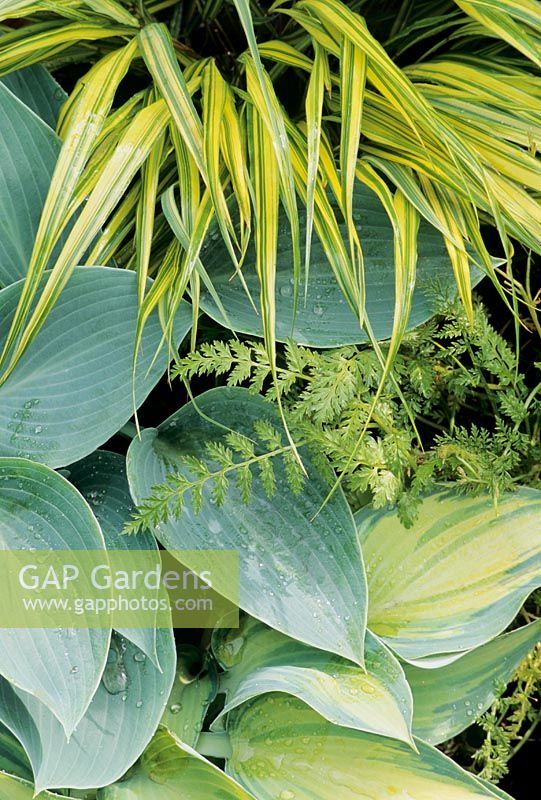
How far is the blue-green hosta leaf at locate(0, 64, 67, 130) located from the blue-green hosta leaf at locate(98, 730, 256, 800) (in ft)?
2.23

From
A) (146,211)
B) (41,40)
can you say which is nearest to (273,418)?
(146,211)

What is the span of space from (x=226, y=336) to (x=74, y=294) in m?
0.19

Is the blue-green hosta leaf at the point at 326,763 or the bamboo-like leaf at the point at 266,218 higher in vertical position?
the bamboo-like leaf at the point at 266,218

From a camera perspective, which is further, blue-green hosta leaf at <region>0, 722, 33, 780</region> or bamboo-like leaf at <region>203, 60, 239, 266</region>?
blue-green hosta leaf at <region>0, 722, 33, 780</region>

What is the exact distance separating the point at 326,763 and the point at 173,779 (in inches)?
5.8

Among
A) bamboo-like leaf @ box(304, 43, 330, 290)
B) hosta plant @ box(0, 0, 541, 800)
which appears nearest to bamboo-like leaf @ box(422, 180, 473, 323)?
hosta plant @ box(0, 0, 541, 800)

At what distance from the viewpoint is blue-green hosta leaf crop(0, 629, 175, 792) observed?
0.70 m

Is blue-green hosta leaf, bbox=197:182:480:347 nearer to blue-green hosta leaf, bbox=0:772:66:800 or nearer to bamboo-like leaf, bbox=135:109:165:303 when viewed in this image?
bamboo-like leaf, bbox=135:109:165:303

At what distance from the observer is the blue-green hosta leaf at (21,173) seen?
0.73m

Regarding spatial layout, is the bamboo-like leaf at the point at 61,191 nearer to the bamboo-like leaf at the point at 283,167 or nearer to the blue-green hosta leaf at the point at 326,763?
the bamboo-like leaf at the point at 283,167

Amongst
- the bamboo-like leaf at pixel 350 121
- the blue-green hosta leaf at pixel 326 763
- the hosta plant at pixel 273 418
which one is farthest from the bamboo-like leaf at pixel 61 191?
the blue-green hosta leaf at pixel 326 763

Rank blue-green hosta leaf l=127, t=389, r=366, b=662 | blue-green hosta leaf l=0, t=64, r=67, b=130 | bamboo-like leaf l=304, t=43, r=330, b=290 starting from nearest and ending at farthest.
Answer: bamboo-like leaf l=304, t=43, r=330, b=290
blue-green hosta leaf l=127, t=389, r=366, b=662
blue-green hosta leaf l=0, t=64, r=67, b=130

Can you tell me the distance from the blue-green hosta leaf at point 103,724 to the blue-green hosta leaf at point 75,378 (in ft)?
0.70

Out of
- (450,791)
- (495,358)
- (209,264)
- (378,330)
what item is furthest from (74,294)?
(450,791)
